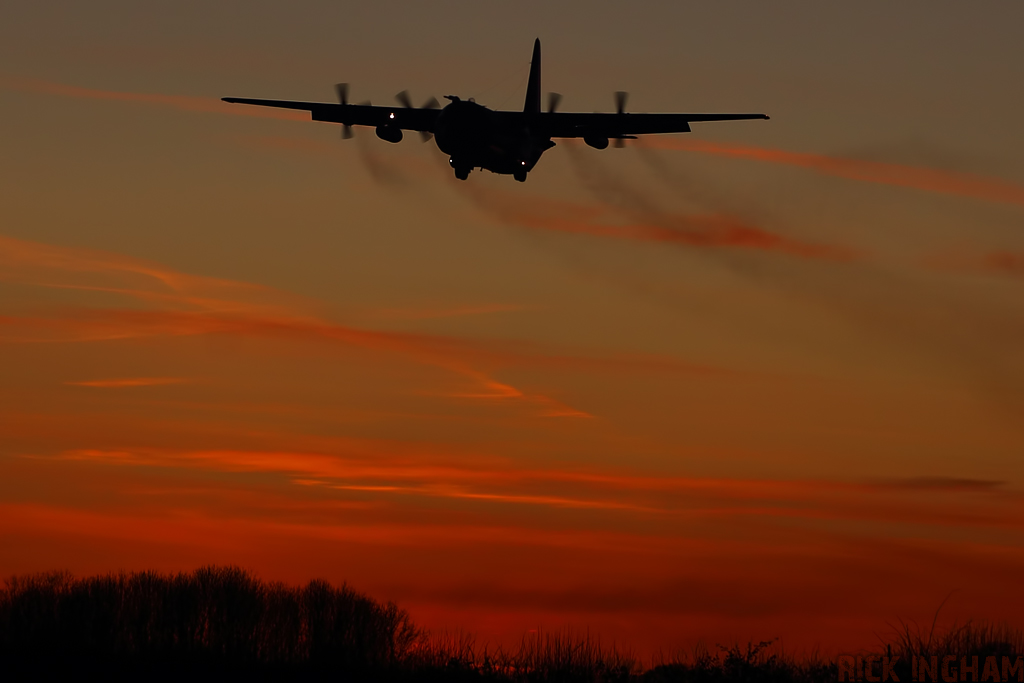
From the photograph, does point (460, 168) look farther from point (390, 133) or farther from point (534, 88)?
point (534, 88)

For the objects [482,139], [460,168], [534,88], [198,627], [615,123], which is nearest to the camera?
[482,139]

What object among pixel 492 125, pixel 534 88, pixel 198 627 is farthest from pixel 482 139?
pixel 198 627

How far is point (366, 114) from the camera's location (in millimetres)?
71188

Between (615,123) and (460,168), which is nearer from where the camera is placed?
(460,168)

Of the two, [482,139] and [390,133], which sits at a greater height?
[390,133]

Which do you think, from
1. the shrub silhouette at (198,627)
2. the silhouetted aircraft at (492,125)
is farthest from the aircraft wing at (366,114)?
the shrub silhouette at (198,627)

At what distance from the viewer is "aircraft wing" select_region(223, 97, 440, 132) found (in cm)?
7000

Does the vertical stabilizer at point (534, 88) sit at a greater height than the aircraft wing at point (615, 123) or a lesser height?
greater

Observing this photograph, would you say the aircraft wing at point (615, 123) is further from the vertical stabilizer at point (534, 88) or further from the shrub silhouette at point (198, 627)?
the shrub silhouette at point (198, 627)

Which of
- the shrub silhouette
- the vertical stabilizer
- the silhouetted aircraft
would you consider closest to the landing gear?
the silhouetted aircraft

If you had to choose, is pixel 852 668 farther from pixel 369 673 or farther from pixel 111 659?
pixel 111 659

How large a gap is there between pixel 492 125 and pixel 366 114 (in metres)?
10.3

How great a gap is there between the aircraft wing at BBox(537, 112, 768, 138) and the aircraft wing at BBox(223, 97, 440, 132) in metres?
6.08

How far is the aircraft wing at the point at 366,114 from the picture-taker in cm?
7000
